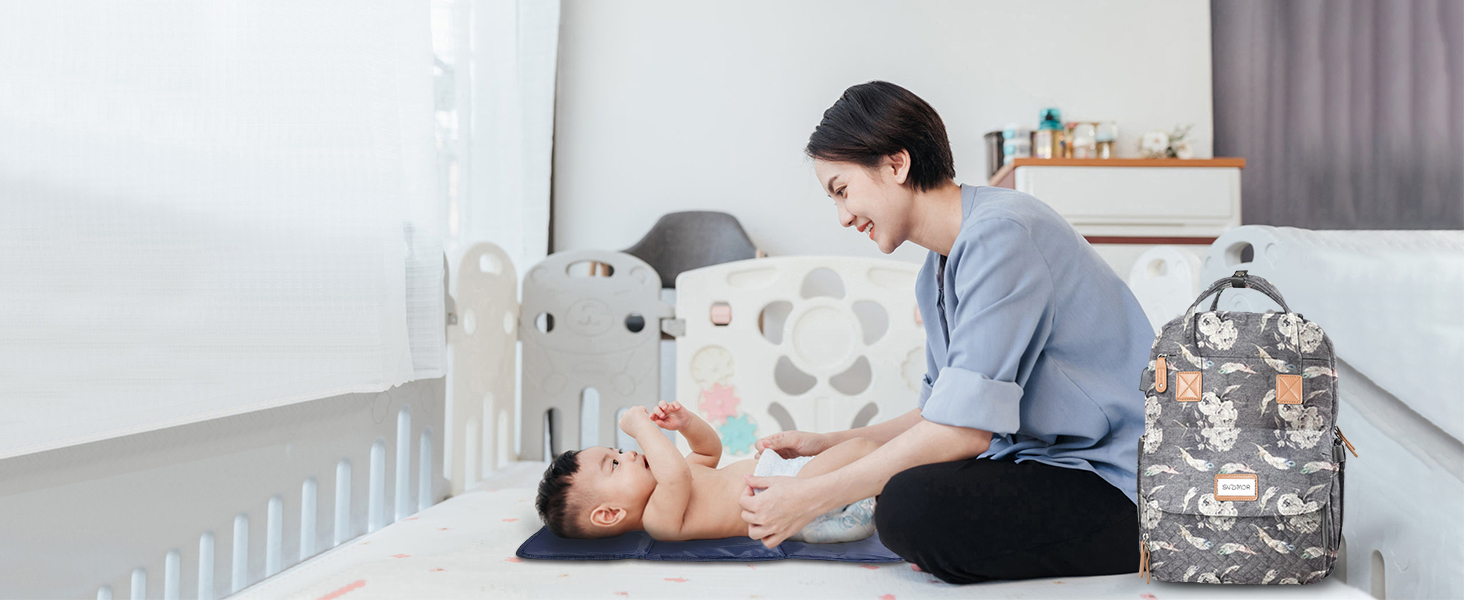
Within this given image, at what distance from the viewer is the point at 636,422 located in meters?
1.17

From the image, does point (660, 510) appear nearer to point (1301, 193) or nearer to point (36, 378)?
point (36, 378)

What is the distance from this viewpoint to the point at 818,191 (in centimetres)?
279

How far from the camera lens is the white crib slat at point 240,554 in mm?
981

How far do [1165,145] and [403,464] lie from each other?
7.95ft

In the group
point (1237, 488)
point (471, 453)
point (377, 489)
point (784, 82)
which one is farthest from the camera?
point (784, 82)

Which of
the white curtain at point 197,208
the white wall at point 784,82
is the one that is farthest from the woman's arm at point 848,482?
the white wall at point 784,82

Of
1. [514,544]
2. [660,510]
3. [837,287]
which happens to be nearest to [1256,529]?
[660,510]

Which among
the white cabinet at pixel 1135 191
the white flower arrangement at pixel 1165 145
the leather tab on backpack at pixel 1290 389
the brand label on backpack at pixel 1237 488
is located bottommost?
the brand label on backpack at pixel 1237 488

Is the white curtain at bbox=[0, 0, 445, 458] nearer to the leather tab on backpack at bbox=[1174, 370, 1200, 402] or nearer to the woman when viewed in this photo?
the woman

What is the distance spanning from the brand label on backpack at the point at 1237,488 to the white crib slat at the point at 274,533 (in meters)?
1.09

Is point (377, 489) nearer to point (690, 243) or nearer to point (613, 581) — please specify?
point (613, 581)

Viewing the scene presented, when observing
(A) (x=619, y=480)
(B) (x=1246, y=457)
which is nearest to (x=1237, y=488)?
(B) (x=1246, y=457)

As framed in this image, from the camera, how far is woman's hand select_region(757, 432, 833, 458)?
46.8 inches

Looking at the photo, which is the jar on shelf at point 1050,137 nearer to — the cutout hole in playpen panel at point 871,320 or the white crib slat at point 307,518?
the cutout hole in playpen panel at point 871,320
